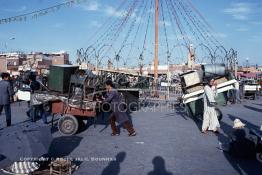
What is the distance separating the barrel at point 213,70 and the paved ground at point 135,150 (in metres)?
2.41

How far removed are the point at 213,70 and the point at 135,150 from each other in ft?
21.4

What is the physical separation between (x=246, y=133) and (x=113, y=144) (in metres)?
3.32

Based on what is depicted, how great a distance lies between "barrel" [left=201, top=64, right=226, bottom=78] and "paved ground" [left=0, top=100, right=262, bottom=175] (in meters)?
2.41

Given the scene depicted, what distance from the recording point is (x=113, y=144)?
8.73 m

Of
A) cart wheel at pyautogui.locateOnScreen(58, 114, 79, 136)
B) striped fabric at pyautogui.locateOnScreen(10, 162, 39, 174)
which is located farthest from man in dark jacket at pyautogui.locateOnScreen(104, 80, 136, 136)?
striped fabric at pyautogui.locateOnScreen(10, 162, 39, 174)

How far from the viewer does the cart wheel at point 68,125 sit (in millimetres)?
9832

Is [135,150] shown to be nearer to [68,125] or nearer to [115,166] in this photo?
[115,166]

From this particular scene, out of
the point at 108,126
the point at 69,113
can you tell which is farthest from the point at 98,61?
the point at 69,113

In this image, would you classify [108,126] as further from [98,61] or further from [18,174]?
[98,61]

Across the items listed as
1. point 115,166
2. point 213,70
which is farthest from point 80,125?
point 213,70

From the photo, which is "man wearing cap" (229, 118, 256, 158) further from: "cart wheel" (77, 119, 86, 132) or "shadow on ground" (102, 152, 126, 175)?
"cart wheel" (77, 119, 86, 132)

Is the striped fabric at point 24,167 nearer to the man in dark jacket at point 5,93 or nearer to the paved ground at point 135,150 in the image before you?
the paved ground at point 135,150

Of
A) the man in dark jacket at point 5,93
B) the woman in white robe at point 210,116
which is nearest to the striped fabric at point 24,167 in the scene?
the man in dark jacket at point 5,93

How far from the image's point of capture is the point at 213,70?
43.7ft
